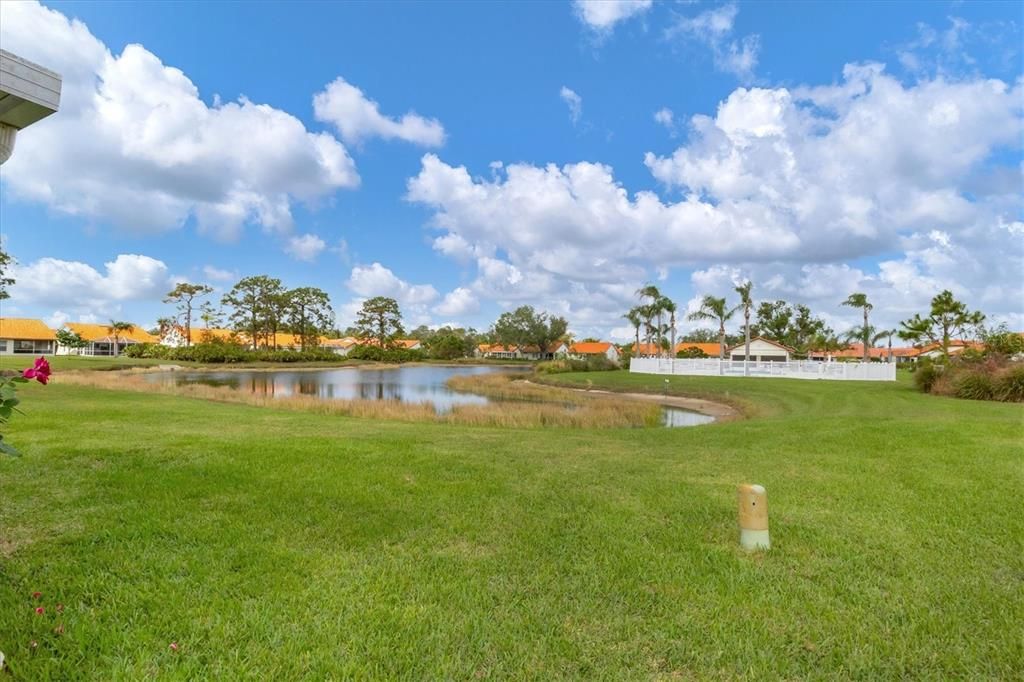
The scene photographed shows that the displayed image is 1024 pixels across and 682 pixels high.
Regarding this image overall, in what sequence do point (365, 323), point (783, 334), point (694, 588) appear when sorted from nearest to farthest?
point (694, 588) → point (783, 334) → point (365, 323)

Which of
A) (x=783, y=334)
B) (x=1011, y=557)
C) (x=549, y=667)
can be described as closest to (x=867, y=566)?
(x=1011, y=557)

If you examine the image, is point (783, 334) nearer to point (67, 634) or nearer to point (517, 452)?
point (517, 452)

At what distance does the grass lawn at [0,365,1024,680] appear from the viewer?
9.09 ft

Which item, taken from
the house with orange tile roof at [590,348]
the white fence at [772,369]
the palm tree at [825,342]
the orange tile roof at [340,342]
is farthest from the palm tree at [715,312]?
the orange tile roof at [340,342]

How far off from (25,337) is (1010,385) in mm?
92231

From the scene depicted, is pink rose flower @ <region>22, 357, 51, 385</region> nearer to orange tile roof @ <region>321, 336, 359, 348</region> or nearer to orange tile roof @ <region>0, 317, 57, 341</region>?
orange tile roof @ <region>0, 317, 57, 341</region>

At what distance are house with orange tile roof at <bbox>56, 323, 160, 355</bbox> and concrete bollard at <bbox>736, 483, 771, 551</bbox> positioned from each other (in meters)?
87.4

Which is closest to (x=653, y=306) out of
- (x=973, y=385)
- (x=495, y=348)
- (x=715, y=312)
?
(x=715, y=312)

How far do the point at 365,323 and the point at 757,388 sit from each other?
64.6 meters

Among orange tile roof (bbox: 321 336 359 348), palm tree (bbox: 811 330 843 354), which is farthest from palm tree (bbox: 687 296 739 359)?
orange tile roof (bbox: 321 336 359 348)

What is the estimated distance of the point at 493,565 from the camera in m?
3.84

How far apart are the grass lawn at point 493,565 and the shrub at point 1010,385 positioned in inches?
514

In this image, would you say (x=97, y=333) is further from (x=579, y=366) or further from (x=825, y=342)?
(x=825, y=342)

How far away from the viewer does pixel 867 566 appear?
4000 millimetres
